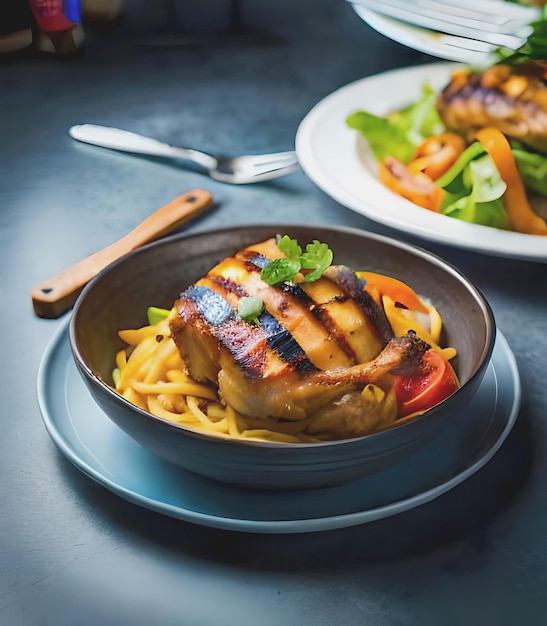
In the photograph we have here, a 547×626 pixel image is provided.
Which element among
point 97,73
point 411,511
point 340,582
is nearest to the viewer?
point 340,582

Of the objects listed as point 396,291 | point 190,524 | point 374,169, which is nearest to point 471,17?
point 374,169

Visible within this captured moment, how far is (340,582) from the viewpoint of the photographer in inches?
43.6

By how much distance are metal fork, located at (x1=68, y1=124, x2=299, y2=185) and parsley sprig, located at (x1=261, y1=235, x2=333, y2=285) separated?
966mm

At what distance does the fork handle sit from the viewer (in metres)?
2.33

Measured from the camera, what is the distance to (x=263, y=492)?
117cm

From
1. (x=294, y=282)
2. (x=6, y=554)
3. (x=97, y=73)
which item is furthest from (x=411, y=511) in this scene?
(x=97, y=73)

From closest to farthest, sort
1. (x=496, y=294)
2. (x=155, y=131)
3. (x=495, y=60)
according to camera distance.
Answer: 1. (x=496, y=294)
2. (x=495, y=60)
3. (x=155, y=131)

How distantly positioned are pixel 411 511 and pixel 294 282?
381 mm

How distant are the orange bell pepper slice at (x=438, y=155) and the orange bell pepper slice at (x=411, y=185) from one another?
0.02m

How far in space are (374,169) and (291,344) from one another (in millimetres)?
1144

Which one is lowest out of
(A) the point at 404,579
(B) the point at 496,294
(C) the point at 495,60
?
(B) the point at 496,294

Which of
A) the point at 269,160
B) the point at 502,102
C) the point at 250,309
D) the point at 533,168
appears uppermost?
the point at 250,309

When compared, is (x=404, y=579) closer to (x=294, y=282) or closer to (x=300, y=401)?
(x=300, y=401)

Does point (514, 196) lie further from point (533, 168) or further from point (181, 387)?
point (181, 387)
